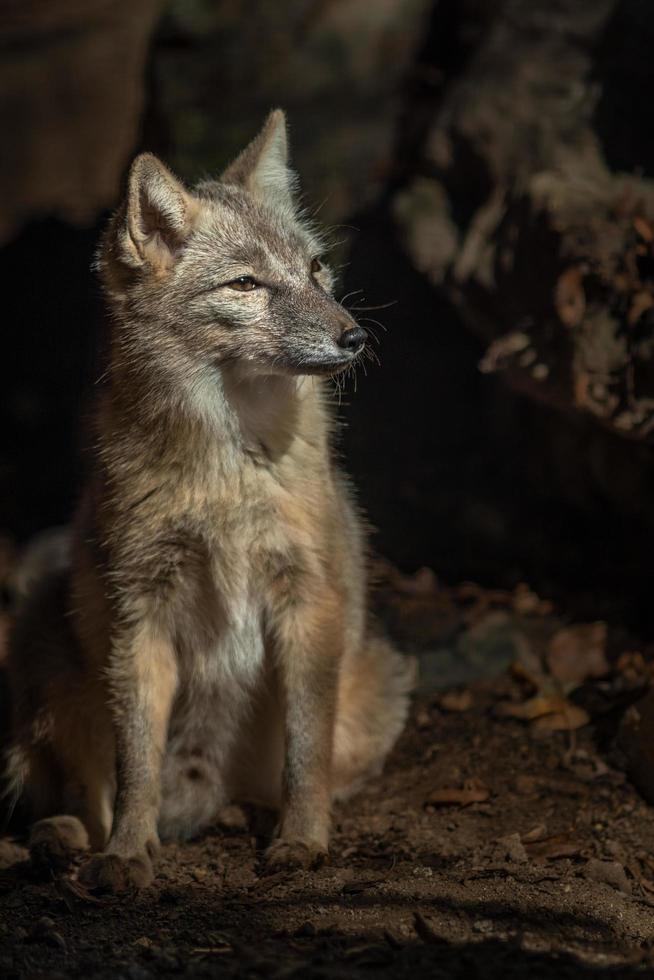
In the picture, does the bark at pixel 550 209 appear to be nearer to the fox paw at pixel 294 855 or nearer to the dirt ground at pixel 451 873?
the dirt ground at pixel 451 873

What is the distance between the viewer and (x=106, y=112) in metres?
11.6

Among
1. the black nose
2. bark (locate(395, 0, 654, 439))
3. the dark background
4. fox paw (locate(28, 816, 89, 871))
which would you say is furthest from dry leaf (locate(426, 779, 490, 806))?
the black nose

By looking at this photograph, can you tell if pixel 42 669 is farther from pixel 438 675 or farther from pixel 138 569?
pixel 438 675

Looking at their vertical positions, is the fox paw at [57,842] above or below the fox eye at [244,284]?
below

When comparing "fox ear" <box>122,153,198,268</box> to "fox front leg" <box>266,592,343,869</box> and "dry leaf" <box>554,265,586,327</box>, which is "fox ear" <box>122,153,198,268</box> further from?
"dry leaf" <box>554,265,586,327</box>

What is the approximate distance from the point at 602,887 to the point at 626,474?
3.30m

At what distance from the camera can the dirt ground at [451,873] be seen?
3.49 metres

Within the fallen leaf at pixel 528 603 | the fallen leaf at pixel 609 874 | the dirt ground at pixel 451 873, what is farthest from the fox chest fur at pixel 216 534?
the fallen leaf at pixel 528 603

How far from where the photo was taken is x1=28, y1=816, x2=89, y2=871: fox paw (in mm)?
4633

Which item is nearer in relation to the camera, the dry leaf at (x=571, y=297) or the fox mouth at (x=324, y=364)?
the fox mouth at (x=324, y=364)

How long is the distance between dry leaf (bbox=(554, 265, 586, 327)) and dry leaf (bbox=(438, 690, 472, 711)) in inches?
80.7

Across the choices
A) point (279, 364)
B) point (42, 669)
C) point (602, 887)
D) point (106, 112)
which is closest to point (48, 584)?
point (42, 669)

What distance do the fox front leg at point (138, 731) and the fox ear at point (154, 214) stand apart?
1515 mm

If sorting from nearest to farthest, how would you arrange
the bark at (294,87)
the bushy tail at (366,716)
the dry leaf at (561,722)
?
the bushy tail at (366,716)
the dry leaf at (561,722)
the bark at (294,87)
